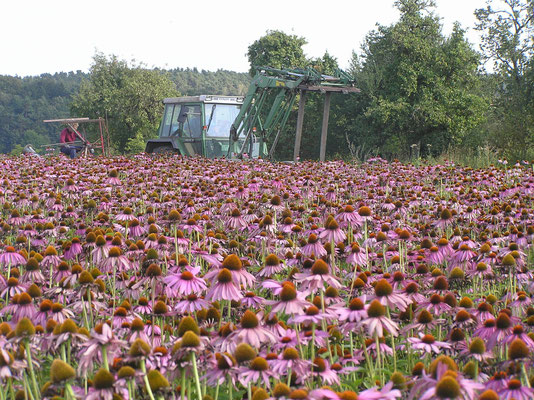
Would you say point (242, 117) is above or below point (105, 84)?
below

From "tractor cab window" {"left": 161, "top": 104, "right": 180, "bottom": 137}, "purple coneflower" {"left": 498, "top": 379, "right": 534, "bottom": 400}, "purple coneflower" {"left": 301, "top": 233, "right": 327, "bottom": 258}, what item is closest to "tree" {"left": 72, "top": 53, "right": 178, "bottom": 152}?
"tractor cab window" {"left": 161, "top": 104, "right": 180, "bottom": 137}

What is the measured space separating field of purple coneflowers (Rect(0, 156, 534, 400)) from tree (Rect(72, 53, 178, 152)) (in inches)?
1694

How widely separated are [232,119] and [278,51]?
25829 mm

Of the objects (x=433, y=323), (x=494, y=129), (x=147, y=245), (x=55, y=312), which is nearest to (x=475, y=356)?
(x=433, y=323)

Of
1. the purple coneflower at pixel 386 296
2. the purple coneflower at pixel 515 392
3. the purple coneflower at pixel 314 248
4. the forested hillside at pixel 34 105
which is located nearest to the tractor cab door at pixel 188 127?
the purple coneflower at pixel 314 248

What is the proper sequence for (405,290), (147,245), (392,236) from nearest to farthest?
(405,290), (147,245), (392,236)

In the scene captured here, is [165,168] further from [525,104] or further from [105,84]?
[105,84]

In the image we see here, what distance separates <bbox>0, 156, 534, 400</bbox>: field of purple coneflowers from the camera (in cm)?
237

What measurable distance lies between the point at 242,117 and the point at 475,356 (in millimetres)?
16532

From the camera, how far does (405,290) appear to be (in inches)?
143

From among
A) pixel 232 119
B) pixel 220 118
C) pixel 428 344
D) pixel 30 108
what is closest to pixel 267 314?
pixel 428 344

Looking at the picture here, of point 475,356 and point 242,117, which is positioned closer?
point 475,356

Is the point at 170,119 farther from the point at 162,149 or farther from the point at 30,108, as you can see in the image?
the point at 30,108

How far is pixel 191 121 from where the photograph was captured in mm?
20141
